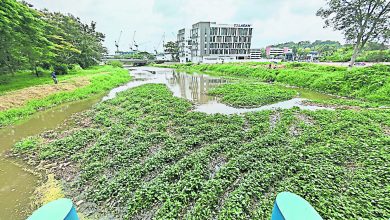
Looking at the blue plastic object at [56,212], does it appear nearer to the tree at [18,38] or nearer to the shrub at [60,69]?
the tree at [18,38]

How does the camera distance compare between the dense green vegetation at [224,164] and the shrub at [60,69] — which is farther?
the shrub at [60,69]

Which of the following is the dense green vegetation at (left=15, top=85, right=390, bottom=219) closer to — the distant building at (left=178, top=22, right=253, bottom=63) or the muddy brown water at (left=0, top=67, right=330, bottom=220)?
the muddy brown water at (left=0, top=67, right=330, bottom=220)

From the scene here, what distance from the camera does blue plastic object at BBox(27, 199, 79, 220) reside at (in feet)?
5.71

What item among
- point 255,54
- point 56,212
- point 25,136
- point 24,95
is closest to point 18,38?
point 24,95

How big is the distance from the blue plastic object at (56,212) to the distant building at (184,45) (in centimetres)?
9894

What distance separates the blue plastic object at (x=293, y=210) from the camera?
5.93 ft

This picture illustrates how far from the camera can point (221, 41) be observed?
82938 mm

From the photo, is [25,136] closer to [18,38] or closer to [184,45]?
[18,38]

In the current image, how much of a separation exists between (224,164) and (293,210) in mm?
4359

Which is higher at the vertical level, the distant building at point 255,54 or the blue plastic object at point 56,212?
the distant building at point 255,54

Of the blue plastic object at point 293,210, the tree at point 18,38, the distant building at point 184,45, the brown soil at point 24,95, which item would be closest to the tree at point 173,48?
the distant building at point 184,45

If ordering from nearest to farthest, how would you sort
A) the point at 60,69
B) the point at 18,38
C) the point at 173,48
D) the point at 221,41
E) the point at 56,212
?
1. the point at 56,212
2. the point at 18,38
3. the point at 60,69
4. the point at 221,41
5. the point at 173,48

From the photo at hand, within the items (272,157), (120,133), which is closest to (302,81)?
(272,157)

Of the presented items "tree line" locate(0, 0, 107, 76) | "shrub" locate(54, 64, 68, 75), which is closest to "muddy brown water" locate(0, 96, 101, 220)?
"tree line" locate(0, 0, 107, 76)
